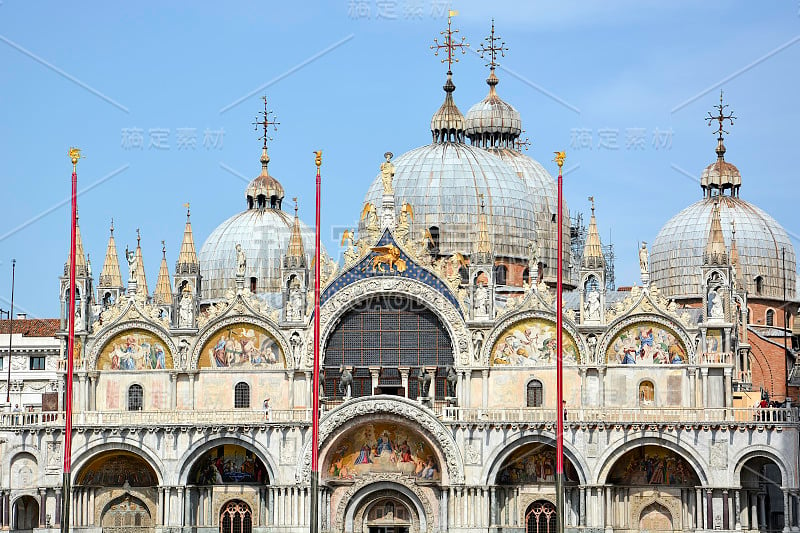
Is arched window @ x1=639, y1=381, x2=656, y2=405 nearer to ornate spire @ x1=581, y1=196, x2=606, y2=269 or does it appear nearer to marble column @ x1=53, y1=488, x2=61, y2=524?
ornate spire @ x1=581, y1=196, x2=606, y2=269

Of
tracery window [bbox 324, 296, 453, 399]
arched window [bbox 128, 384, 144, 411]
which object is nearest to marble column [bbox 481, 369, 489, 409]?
tracery window [bbox 324, 296, 453, 399]

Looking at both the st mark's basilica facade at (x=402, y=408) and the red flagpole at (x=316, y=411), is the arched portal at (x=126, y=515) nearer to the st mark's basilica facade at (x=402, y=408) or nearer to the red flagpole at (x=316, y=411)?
the st mark's basilica facade at (x=402, y=408)

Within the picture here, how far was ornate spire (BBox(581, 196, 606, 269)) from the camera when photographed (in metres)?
91.8

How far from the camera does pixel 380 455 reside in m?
91.8

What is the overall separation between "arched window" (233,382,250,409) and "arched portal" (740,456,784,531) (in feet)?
76.6

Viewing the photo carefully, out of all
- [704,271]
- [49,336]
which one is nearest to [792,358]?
[704,271]

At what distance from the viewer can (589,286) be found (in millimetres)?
92312

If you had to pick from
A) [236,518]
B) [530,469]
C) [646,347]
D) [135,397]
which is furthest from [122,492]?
[646,347]

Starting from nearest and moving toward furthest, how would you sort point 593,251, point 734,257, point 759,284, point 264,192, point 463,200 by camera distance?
point 593,251 < point 463,200 < point 734,257 < point 759,284 < point 264,192

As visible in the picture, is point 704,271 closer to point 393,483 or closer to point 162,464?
point 393,483

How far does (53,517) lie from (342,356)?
50.5ft

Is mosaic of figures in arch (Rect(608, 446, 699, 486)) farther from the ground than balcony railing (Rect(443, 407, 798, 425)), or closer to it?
closer to it

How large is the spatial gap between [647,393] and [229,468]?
65.5 ft

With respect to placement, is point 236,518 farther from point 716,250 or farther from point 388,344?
point 716,250
